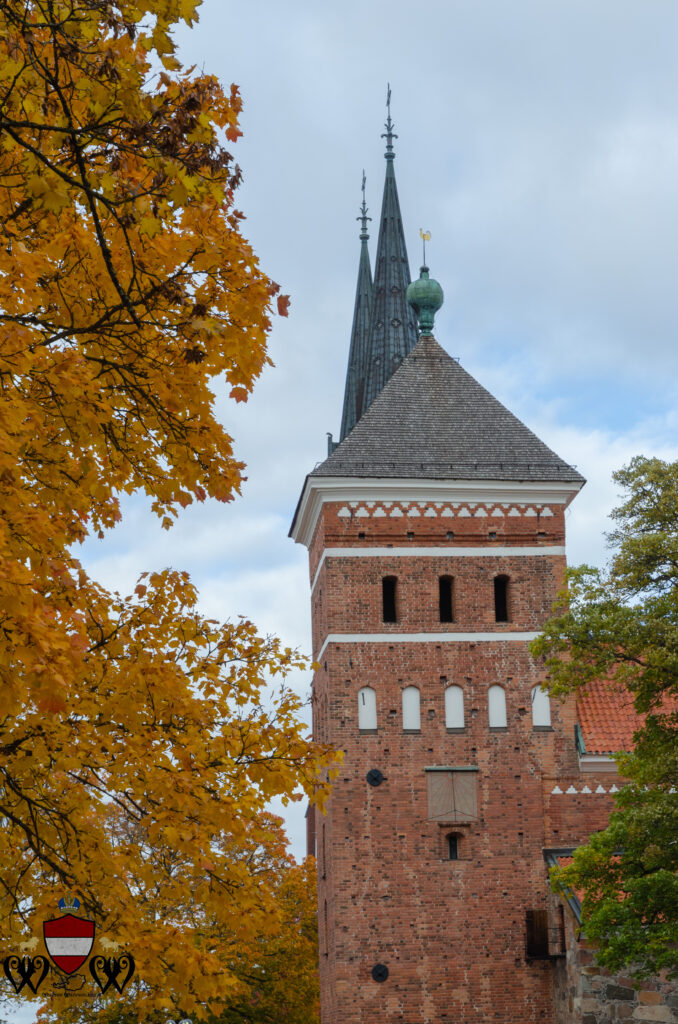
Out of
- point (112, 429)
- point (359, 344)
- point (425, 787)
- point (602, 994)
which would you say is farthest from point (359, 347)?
point (112, 429)

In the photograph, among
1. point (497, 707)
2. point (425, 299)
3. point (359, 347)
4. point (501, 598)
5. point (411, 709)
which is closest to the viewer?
point (411, 709)

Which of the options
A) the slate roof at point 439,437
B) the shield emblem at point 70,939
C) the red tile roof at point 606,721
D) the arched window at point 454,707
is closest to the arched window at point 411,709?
the arched window at point 454,707

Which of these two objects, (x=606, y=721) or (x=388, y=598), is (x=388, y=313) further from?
(x=606, y=721)

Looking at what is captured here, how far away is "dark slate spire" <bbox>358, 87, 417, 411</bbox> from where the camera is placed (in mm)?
35812

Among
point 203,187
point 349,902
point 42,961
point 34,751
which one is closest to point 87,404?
point 203,187

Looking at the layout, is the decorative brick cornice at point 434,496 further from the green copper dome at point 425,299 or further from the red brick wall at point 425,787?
the green copper dome at point 425,299

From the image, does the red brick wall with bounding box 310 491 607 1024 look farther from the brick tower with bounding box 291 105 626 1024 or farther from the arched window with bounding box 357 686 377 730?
the arched window with bounding box 357 686 377 730

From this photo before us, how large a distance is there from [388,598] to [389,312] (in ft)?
39.0

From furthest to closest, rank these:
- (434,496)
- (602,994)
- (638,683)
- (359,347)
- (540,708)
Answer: (359,347), (434,496), (540,708), (602,994), (638,683)

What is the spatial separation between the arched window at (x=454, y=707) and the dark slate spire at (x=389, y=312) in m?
11.3

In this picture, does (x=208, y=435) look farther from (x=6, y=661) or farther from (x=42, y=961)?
(x=42, y=961)

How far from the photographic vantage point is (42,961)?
809 centimetres

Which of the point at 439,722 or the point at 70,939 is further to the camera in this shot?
the point at 439,722

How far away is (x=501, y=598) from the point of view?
88.1 feet
